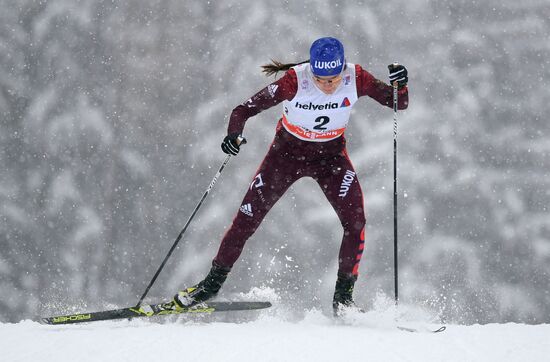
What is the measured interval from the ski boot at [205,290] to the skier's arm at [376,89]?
1.80 meters

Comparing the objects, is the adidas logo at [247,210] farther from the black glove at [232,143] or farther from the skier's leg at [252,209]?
the black glove at [232,143]

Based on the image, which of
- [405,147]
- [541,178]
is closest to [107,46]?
[405,147]

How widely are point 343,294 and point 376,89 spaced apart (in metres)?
1.64

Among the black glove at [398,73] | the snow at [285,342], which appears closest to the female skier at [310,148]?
the black glove at [398,73]

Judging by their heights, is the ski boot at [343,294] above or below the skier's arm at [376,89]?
below

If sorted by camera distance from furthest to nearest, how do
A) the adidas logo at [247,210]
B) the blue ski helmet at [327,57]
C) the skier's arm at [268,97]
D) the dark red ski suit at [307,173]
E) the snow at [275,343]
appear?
the adidas logo at [247,210]
the dark red ski suit at [307,173]
the skier's arm at [268,97]
the blue ski helmet at [327,57]
the snow at [275,343]

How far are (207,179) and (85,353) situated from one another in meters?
15.6

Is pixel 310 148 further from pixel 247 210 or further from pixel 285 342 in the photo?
pixel 285 342

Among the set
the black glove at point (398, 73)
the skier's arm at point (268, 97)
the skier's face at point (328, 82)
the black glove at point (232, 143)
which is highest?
the black glove at point (398, 73)

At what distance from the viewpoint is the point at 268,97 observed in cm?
501

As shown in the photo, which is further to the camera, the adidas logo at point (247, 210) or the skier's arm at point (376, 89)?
the adidas logo at point (247, 210)

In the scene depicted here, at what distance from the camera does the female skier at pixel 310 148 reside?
4.97 m

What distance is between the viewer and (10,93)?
1783cm

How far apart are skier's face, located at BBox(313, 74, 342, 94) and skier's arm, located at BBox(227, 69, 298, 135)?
19cm
